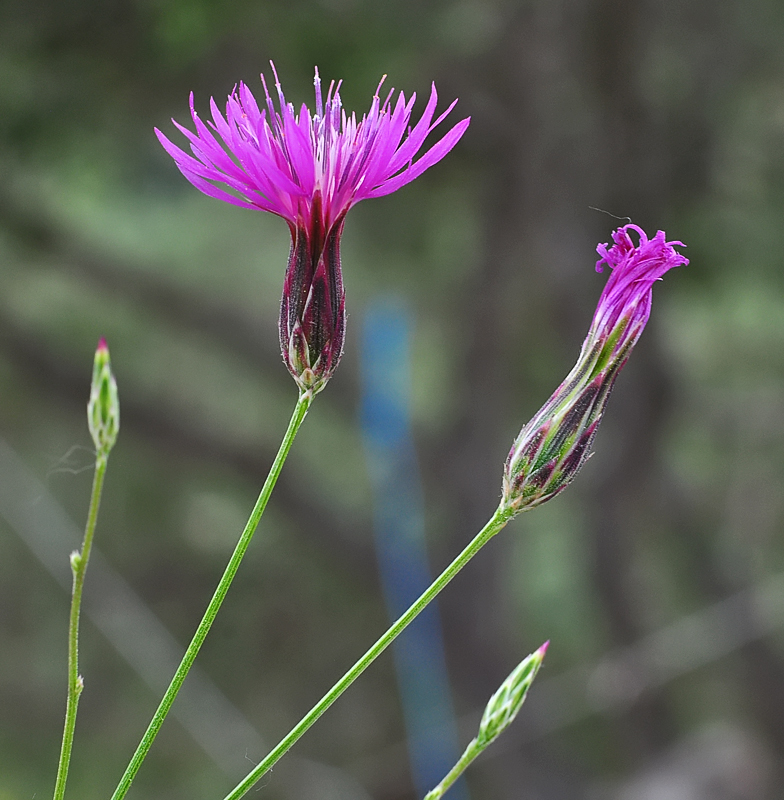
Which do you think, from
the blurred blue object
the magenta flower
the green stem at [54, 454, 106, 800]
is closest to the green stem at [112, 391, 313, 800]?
the green stem at [54, 454, 106, 800]

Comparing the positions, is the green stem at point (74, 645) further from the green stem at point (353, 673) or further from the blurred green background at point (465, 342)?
the blurred green background at point (465, 342)

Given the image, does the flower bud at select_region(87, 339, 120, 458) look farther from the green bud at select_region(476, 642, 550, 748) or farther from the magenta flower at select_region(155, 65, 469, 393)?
the green bud at select_region(476, 642, 550, 748)

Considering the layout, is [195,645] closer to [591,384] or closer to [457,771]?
[457,771]

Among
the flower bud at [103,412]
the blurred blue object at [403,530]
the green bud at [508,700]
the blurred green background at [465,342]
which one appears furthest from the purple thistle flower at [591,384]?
the blurred blue object at [403,530]

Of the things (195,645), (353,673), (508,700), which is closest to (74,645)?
(195,645)

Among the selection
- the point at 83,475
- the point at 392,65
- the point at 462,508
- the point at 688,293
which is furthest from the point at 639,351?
the point at 83,475

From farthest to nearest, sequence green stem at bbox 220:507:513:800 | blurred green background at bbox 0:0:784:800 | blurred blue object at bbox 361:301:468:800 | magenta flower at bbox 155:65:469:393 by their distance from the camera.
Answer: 1. blurred blue object at bbox 361:301:468:800
2. blurred green background at bbox 0:0:784:800
3. magenta flower at bbox 155:65:469:393
4. green stem at bbox 220:507:513:800
